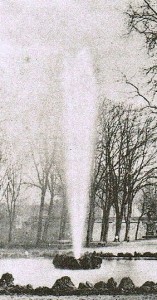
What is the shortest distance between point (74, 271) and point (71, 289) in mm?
4491

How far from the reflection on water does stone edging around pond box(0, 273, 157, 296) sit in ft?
5.67

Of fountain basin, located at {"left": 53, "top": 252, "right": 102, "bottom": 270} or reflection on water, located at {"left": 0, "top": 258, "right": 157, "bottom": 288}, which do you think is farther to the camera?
fountain basin, located at {"left": 53, "top": 252, "right": 102, "bottom": 270}

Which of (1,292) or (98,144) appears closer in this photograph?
(1,292)

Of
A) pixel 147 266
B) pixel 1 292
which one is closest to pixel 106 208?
pixel 147 266

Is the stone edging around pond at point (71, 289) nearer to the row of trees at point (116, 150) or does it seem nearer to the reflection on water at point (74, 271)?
the reflection on water at point (74, 271)

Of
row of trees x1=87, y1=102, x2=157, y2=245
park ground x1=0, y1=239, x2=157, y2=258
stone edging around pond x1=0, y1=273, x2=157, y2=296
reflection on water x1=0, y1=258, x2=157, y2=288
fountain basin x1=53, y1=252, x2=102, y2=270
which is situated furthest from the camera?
row of trees x1=87, y1=102, x2=157, y2=245

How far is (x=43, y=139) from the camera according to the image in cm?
4022

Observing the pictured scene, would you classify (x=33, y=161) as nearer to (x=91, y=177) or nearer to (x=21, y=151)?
(x=21, y=151)

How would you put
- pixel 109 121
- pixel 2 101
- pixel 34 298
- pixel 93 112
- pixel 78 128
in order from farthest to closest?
pixel 109 121 → pixel 93 112 → pixel 2 101 → pixel 78 128 → pixel 34 298

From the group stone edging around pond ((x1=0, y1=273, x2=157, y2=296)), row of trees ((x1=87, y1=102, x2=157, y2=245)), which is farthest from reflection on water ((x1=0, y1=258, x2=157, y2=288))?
row of trees ((x1=87, y1=102, x2=157, y2=245))

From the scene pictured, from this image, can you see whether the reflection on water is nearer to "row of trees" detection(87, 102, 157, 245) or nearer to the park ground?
the park ground

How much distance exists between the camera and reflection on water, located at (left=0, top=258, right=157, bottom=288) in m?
14.5

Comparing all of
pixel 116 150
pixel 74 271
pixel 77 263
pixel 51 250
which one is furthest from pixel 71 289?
pixel 116 150

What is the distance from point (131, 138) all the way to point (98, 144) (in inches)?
131
